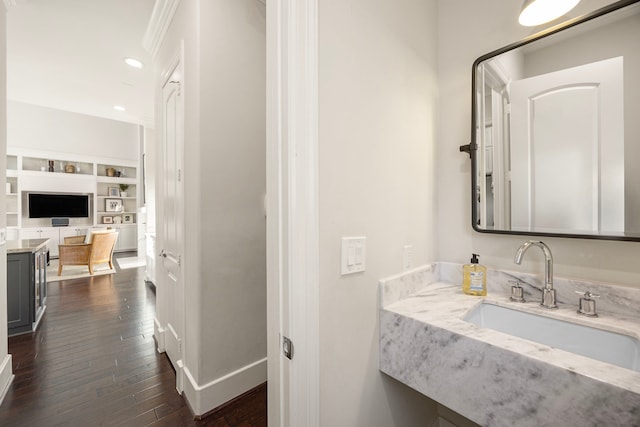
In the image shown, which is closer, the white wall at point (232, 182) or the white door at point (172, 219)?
the white wall at point (232, 182)

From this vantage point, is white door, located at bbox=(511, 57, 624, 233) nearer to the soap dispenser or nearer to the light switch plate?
the soap dispenser

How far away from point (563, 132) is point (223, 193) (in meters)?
1.74

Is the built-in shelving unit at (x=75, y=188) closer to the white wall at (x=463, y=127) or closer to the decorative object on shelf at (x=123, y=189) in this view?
the decorative object on shelf at (x=123, y=189)

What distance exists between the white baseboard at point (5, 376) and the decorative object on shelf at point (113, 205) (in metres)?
6.53

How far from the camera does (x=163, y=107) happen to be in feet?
7.85

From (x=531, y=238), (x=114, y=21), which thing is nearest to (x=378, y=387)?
(x=531, y=238)

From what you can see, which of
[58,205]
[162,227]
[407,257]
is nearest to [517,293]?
[407,257]

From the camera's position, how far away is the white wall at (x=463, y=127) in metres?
1.20

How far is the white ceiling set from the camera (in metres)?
2.45

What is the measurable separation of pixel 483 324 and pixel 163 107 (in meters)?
2.82

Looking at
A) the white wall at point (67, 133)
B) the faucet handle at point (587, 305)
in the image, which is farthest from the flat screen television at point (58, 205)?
the faucet handle at point (587, 305)

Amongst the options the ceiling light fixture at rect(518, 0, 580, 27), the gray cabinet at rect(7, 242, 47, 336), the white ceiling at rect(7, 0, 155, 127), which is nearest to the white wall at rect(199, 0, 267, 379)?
the white ceiling at rect(7, 0, 155, 127)

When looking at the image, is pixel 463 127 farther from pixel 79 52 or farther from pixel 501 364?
pixel 79 52

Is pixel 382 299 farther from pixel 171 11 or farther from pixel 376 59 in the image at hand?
pixel 171 11
